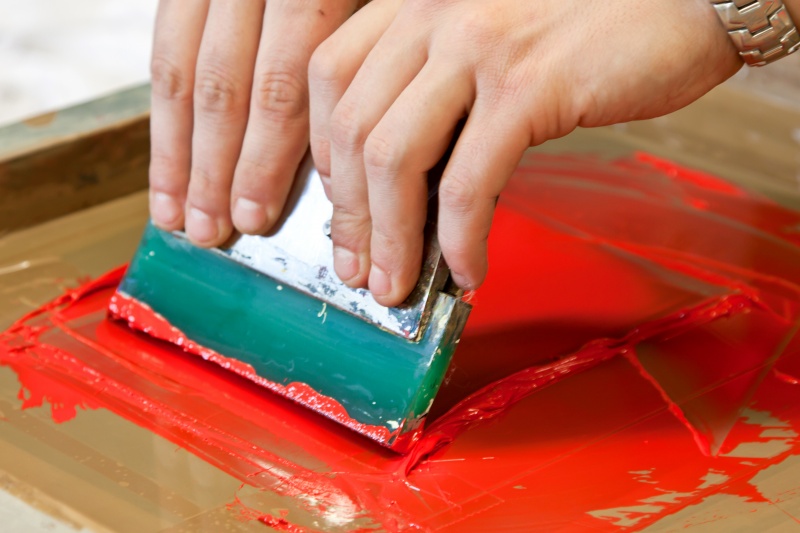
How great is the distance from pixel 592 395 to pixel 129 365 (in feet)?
1.94

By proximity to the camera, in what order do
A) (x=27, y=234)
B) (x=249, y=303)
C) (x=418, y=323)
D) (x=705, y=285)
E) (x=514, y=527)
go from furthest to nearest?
1. (x=27, y=234)
2. (x=705, y=285)
3. (x=249, y=303)
4. (x=418, y=323)
5. (x=514, y=527)

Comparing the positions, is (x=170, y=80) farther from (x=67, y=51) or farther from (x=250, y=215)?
(x=67, y=51)

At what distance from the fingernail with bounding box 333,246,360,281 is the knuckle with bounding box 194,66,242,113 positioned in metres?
0.26

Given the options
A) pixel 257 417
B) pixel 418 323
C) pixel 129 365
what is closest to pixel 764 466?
pixel 418 323

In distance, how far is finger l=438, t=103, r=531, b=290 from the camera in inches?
39.7

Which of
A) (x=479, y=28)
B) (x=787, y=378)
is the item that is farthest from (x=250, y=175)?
(x=787, y=378)

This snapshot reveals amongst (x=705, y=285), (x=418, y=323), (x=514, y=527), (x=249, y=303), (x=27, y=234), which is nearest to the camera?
(x=514, y=527)

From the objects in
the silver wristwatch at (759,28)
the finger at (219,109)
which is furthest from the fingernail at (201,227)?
the silver wristwatch at (759,28)

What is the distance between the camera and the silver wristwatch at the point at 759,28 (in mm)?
993

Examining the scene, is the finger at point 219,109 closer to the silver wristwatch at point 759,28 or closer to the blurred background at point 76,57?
the silver wristwatch at point 759,28

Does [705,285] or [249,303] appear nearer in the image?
[249,303]

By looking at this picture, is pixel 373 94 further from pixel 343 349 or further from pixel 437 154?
pixel 343 349

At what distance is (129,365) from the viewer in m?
1.25

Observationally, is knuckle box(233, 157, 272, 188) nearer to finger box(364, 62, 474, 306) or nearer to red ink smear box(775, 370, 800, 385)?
finger box(364, 62, 474, 306)
